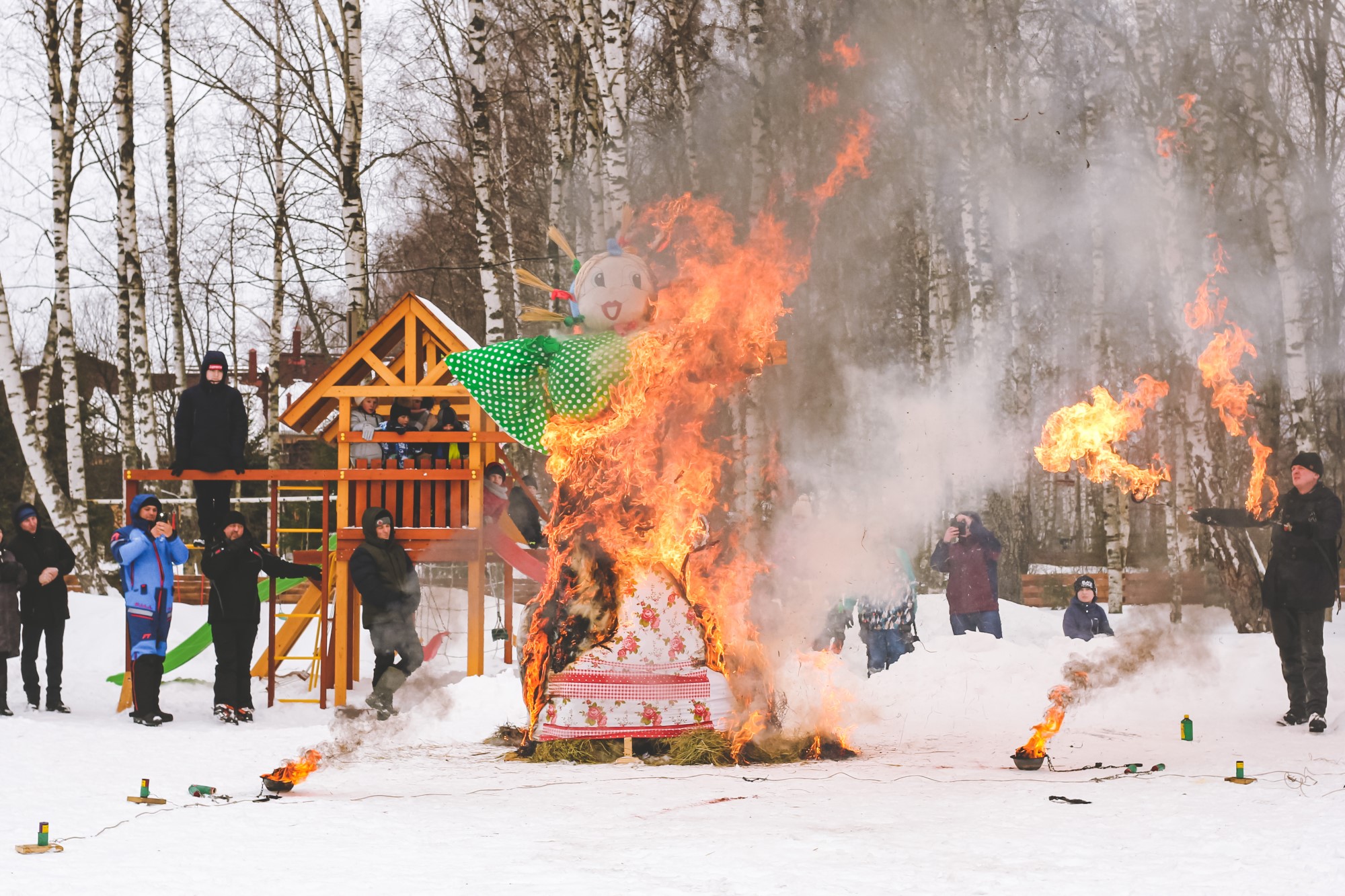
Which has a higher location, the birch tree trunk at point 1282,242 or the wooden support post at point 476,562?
the birch tree trunk at point 1282,242

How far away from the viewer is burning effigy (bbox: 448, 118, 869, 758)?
7664mm

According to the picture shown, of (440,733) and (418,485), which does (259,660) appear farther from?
(440,733)

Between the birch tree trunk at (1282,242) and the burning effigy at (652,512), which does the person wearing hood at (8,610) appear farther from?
the birch tree trunk at (1282,242)

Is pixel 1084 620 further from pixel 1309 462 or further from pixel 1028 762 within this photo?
pixel 1028 762

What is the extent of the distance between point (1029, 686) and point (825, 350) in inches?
637

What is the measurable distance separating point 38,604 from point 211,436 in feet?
6.20

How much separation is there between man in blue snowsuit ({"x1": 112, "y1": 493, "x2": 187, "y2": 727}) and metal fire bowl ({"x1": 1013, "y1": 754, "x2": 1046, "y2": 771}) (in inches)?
250

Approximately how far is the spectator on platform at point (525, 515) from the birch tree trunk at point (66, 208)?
844 centimetres

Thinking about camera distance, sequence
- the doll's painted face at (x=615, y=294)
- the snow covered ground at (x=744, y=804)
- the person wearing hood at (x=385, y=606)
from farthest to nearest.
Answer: the person wearing hood at (x=385, y=606)
the doll's painted face at (x=615, y=294)
the snow covered ground at (x=744, y=804)

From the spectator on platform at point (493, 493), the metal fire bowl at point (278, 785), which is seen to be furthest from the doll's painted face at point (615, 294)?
the metal fire bowl at point (278, 785)

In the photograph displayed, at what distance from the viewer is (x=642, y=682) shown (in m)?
7.63

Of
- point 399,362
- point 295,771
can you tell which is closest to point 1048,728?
point 295,771

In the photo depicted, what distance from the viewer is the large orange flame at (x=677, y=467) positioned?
7.78 m

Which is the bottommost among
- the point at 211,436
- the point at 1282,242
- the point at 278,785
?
the point at 278,785
